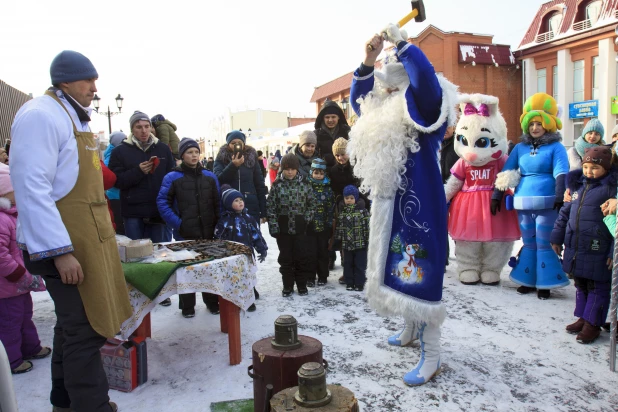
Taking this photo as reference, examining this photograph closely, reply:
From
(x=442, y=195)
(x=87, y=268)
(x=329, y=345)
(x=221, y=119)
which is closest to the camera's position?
(x=87, y=268)

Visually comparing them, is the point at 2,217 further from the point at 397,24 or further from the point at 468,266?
the point at 468,266

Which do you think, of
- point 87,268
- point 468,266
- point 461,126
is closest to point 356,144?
point 87,268

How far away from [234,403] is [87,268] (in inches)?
48.4

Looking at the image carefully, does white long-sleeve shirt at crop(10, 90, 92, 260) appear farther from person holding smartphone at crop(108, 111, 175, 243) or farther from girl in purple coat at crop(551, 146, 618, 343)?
girl in purple coat at crop(551, 146, 618, 343)

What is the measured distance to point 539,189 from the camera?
4664 mm

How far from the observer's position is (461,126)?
5.16m

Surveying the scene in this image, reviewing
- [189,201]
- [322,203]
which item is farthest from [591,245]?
[189,201]

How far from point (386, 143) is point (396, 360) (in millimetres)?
1608

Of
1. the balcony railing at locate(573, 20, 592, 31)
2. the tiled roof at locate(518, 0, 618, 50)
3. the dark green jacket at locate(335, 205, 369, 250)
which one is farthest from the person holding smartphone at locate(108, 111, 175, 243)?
the balcony railing at locate(573, 20, 592, 31)

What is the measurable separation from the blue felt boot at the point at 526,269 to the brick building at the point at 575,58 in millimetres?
17688

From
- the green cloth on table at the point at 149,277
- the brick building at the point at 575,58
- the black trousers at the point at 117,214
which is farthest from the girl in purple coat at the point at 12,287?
the brick building at the point at 575,58

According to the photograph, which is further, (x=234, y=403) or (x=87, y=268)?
(x=234, y=403)

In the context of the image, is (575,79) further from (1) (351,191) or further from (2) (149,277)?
(2) (149,277)

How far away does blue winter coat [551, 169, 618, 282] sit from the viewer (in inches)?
138
